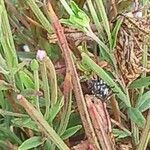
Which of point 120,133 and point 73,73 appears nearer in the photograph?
point 73,73

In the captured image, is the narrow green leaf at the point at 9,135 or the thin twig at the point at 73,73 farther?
the narrow green leaf at the point at 9,135

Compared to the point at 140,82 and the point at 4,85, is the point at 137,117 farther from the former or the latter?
the point at 4,85

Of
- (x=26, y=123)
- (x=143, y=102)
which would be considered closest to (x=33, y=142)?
(x=26, y=123)

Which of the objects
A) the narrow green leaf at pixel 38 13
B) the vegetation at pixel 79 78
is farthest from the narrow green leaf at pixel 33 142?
the narrow green leaf at pixel 38 13

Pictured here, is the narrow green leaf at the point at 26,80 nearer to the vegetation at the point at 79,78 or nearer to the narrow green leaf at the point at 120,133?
the vegetation at the point at 79,78

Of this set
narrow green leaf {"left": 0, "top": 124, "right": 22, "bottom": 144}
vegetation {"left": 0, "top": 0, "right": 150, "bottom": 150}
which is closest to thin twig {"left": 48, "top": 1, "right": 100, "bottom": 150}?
vegetation {"left": 0, "top": 0, "right": 150, "bottom": 150}

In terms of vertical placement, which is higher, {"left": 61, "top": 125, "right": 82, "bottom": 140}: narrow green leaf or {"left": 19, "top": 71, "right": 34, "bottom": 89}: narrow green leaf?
{"left": 19, "top": 71, "right": 34, "bottom": 89}: narrow green leaf

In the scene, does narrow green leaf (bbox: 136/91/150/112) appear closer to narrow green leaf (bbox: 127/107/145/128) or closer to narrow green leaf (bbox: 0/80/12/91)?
narrow green leaf (bbox: 127/107/145/128)

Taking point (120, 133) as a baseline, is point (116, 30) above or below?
above

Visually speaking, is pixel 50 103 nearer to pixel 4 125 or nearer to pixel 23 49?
pixel 4 125
